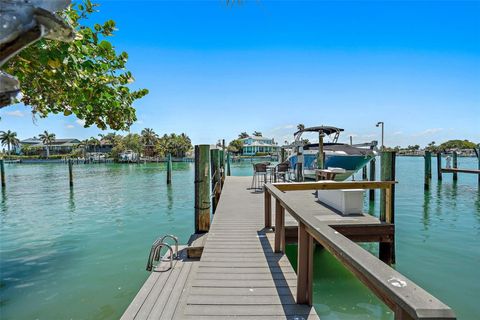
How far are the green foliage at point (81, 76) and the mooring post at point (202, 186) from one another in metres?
1.66

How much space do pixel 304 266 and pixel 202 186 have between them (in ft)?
11.8

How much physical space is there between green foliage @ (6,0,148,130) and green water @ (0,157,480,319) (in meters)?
3.51

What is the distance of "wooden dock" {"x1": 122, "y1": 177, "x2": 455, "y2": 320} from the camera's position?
127cm

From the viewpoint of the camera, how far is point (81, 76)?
3.51 meters

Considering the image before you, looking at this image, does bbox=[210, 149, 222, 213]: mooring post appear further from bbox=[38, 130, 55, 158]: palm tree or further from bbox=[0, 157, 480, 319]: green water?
bbox=[38, 130, 55, 158]: palm tree

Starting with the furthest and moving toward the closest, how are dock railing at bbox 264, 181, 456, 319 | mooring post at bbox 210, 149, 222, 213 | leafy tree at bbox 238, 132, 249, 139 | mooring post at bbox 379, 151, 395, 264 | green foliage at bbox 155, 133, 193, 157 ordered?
leafy tree at bbox 238, 132, 249, 139 < green foliage at bbox 155, 133, 193, 157 < mooring post at bbox 210, 149, 222, 213 < mooring post at bbox 379, 151, 395, 264 < dock railing at bbox 264, 181, 456, 319

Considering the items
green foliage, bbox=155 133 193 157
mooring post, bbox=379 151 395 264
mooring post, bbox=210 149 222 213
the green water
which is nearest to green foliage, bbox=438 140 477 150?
green foliage, bbox=155 133 193 157

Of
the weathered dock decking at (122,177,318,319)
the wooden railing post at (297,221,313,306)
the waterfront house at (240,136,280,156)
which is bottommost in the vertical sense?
the weathered dock decking at (122,177,318,319)

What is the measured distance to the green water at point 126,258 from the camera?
5.00 meters

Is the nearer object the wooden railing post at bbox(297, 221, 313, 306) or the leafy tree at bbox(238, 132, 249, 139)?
the wooden railing post at bbox(297, 221, 313, 306)

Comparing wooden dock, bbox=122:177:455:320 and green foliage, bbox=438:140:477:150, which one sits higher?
green foliage, bbox=438:140:477:150

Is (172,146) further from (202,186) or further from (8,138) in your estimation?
(202,186)

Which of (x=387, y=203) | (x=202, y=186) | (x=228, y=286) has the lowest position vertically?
(x=228, y=286)

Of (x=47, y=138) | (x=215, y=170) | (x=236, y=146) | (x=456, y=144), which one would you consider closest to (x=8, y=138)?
(x=47, y=138)
